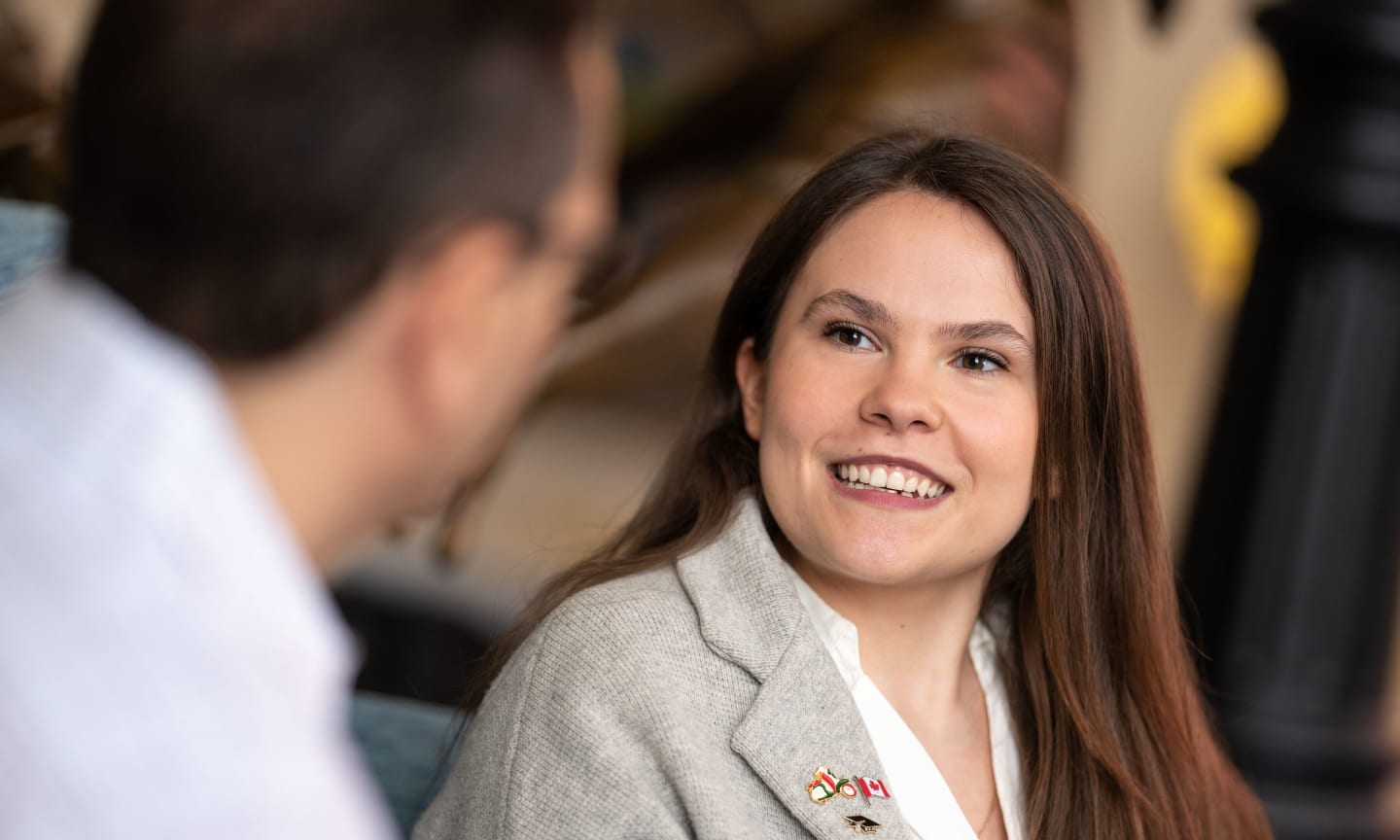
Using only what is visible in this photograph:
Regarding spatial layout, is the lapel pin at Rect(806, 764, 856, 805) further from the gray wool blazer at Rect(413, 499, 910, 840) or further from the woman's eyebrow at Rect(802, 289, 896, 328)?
the woman's eyebrow at Rect(802, 289, 896, 328)

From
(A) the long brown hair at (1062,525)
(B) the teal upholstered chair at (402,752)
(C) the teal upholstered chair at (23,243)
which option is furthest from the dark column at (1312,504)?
(C) the teal upholstered chair at (23,243)

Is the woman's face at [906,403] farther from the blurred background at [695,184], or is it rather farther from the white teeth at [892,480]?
the blurred background at [695,184]

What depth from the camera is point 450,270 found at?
2.72 feet

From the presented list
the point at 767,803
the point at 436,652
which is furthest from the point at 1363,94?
the point at 436,652

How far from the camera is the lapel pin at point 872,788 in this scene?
1.47 metres

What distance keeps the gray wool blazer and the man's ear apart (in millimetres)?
551

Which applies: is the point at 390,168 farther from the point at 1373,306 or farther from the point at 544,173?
the point at 1373,306

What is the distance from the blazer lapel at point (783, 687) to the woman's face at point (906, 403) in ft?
0.17

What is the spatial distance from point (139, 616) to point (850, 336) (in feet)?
3.11

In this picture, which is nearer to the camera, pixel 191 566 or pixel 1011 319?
pixel 191 566

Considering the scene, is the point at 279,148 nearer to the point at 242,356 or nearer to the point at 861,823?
the point at 242,356

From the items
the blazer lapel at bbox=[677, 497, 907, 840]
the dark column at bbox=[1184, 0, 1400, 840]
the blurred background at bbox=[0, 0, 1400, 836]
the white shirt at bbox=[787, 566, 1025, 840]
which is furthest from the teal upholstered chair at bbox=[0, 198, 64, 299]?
the dark column at bbox=[1184, 0, 1400, 840]

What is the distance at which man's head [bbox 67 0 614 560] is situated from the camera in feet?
2.54

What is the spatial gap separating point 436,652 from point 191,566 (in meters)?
2.88
